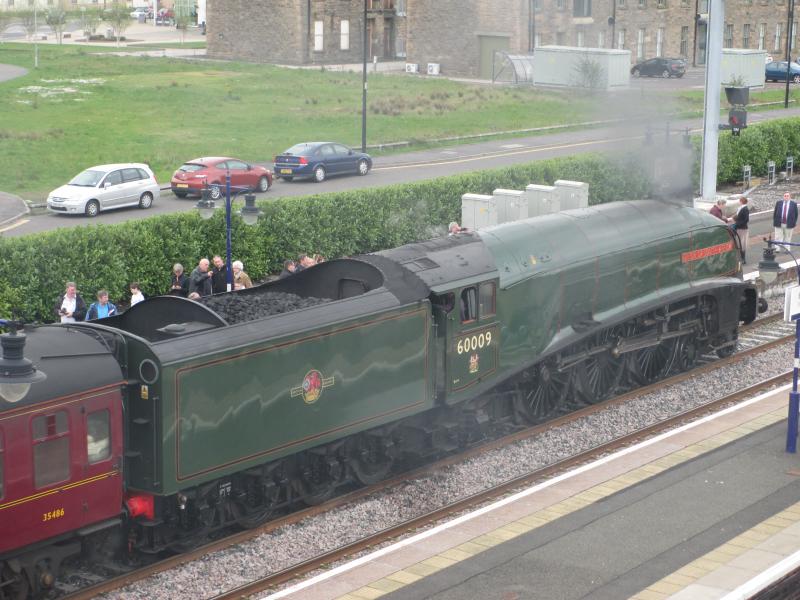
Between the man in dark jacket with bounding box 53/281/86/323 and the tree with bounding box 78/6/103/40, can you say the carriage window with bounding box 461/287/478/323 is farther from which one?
the tree with bounding box 78/6/103/40

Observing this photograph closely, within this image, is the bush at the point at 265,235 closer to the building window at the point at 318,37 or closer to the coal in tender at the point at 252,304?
the coal in tender at the point at 252,304

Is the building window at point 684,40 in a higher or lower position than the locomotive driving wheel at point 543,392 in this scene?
higher

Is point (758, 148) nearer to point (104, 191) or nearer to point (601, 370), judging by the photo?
point (104, 191)

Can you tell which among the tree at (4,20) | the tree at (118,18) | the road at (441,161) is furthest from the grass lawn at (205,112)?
the tree at (4,20)

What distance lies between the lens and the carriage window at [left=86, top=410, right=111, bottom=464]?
44.9 ft

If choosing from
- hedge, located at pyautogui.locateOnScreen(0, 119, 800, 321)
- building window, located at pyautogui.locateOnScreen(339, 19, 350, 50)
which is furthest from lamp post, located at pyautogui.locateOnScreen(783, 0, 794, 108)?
building window, located at pyautogui.locateOnScreen(339, 19, 350, 50)

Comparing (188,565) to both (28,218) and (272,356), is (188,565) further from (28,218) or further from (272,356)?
(28,218)

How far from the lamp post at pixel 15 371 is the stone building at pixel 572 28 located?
180 feet

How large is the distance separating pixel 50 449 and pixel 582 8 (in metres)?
59.5

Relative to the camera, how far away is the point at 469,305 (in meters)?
18.6

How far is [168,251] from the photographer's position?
27141 mm

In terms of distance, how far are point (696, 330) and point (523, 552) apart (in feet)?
35.3

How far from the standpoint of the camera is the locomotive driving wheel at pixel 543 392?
20531 millimetres

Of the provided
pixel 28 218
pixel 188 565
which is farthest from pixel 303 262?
pixel 28 218
